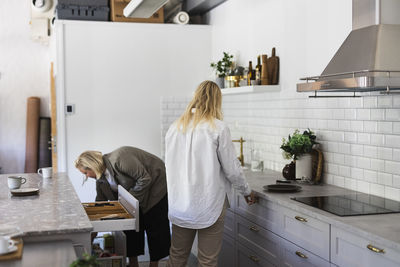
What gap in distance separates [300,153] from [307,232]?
1.14 m

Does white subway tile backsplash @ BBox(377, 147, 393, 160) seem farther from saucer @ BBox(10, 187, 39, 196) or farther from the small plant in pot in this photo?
saucer @ BBox(10, 187, 39, 196)

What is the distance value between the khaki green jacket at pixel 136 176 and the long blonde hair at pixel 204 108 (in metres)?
0.82

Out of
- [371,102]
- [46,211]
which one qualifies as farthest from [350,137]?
[46,211]

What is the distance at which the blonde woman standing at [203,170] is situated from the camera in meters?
3.71

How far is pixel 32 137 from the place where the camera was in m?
9.62

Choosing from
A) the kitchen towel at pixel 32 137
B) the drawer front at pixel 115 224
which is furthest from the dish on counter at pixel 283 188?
the kitchen towel at pixel 32 137

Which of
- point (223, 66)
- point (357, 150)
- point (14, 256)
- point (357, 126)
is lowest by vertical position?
point (14, 256)

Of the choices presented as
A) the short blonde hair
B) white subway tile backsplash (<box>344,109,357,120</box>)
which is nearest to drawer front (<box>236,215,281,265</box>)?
white subway tile backsplash (<box>344,109,357,120</box>)

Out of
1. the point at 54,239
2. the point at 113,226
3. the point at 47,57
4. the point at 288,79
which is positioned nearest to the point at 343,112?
the point at 288,79

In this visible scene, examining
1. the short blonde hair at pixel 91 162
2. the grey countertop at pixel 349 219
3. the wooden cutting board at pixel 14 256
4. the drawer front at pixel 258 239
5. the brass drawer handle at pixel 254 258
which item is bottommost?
the brass drawer handle at pixel 254 258

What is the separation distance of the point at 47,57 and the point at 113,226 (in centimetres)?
726

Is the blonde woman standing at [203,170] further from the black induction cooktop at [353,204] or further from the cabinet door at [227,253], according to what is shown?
the cabinet door at [227,253]

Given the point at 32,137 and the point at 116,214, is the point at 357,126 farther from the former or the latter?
the point at 32,137

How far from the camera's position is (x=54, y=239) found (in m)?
2.85
